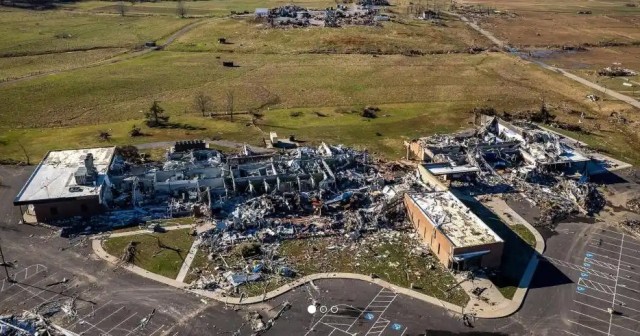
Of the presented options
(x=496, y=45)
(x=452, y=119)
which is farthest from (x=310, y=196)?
(x=496, y=45)

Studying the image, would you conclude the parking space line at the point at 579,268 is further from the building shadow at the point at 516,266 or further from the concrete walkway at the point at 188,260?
the concrete walkway at the point at 188,260

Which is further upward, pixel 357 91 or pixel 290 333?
pixel 357 91

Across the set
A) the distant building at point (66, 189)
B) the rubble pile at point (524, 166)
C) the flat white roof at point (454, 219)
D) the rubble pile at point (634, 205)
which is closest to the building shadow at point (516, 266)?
the flat white roof at point (454, 219)

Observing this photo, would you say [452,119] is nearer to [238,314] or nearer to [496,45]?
[238,314]

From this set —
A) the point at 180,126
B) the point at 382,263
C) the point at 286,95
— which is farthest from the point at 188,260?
the point at 286,95

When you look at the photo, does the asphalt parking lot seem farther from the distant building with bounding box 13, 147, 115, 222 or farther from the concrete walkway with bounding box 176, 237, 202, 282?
the distant building with bounding box 13, 147, 115, 222

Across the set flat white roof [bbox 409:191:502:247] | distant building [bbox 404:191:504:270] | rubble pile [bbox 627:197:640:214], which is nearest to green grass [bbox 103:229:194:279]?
distant building [bbox 404:191:504:270]

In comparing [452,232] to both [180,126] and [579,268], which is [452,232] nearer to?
[579,268]

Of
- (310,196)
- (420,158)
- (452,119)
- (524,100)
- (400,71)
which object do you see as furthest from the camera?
(400,71)
